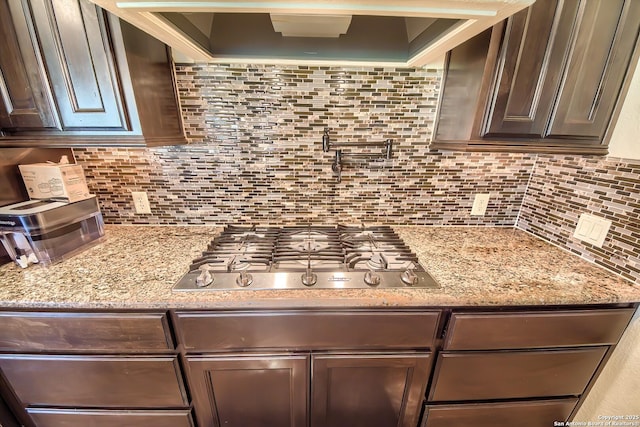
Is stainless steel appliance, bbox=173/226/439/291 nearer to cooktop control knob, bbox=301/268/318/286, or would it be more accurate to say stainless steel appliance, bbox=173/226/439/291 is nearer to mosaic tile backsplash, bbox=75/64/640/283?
cooktop control knob, bbox=301/268/318/286

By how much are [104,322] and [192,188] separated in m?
0.74

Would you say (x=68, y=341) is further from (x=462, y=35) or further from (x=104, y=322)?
(x=462, y=35)

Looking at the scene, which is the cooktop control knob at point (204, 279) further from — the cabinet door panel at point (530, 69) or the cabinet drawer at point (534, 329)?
the cabinet door panel at point (530, 69)

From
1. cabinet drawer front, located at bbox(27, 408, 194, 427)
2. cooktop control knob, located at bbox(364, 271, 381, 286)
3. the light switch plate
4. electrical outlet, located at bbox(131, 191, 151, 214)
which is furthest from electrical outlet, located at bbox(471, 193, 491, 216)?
electrical outlet, located at bbox(131, 191, 151, 214)

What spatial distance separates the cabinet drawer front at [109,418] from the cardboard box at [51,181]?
3.01 ft

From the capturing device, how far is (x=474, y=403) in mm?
1043

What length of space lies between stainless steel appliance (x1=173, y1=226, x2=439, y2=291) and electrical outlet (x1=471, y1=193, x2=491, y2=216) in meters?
0.56

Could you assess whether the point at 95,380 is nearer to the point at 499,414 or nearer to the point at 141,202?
Answer: the point at 141,202

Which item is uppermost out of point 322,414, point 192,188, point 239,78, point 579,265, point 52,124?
point 239,78

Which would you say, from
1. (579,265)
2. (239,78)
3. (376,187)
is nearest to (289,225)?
(376,187)

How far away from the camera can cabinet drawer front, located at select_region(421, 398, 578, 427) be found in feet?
3.41

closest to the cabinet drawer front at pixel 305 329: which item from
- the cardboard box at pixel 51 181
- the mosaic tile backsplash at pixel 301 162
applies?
the mosaic tile backsplash at pixel 301 162

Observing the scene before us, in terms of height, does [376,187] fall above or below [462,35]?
below

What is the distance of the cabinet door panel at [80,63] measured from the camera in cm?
85
